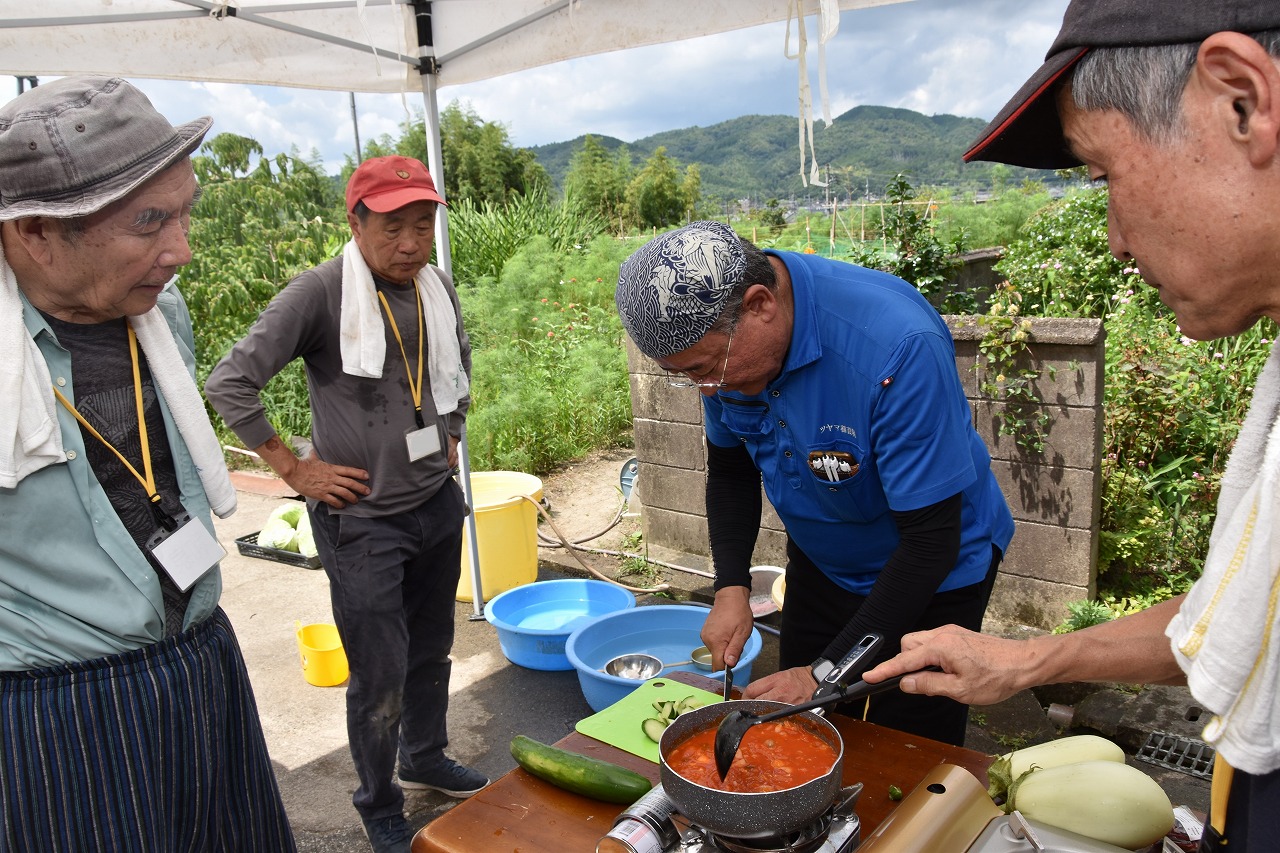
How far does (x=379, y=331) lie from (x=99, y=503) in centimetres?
134

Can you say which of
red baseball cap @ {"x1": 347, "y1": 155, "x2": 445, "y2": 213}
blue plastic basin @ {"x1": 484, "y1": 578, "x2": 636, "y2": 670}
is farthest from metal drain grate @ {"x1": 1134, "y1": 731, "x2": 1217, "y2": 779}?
red baseball cap @ {"x1": 347, "y1": 155, "x2": 445, "y2": 213}

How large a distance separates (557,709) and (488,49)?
9.94ft

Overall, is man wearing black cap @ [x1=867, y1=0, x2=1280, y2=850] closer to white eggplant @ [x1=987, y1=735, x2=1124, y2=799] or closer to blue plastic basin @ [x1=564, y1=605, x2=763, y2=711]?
white eggplant @ [x1=987, y1=735, x2=1124, y2=799]

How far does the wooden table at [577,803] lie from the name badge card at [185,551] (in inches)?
→ 31.1

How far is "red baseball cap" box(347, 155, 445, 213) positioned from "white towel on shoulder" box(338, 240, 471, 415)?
178mm

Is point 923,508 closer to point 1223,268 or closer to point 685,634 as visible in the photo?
point 1223,268

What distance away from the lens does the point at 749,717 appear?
157cm

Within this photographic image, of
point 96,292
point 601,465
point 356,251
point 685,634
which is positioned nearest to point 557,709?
point 685,634

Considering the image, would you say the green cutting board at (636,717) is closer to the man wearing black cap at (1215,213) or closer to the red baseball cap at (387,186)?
the man wearing black cap at (1215,213)

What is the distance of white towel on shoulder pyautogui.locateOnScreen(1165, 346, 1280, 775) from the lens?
0.85 metres

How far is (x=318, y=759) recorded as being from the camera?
145 inches

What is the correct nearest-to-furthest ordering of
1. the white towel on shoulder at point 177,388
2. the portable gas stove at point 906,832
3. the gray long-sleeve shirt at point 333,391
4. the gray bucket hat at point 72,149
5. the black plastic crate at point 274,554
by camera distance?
the portable gas stove at point 906,832
the gray bucket hat at point 72,149
the white towel on shoulder at point 177,388
the gray long-sleeve shirt at point 333,391
the black plastic crate at point 274,554

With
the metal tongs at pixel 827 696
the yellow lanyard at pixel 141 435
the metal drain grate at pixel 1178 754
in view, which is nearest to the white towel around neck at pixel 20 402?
the yellow lanyard at pixel 141 435

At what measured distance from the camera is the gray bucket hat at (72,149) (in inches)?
63.2
